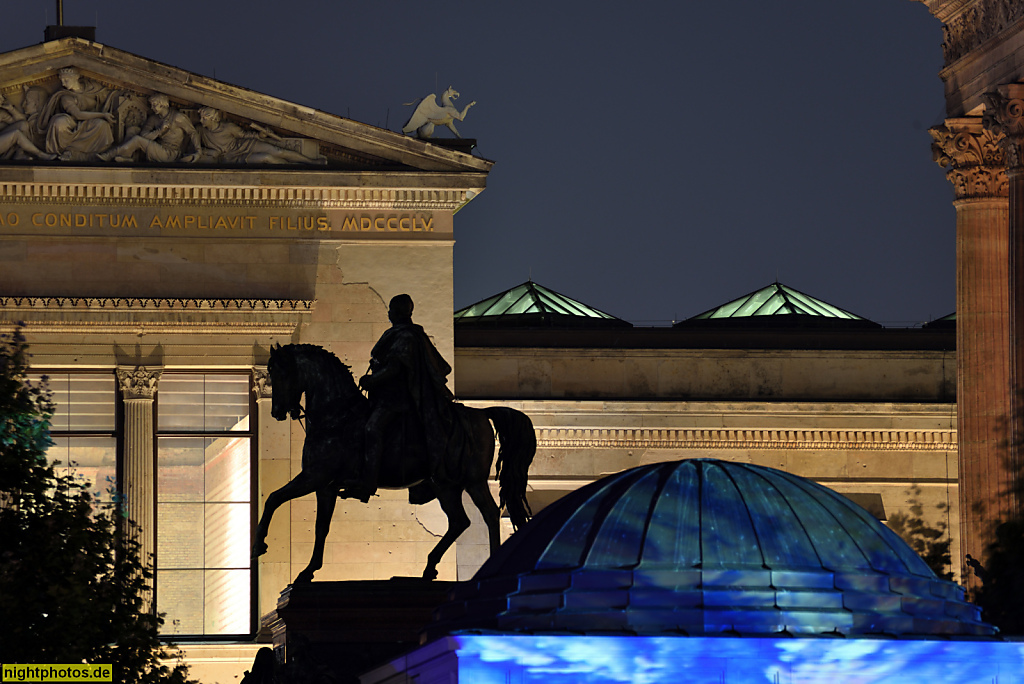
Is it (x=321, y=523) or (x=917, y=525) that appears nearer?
(x=321, y=523)

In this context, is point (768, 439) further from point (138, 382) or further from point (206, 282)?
point (138, 382)

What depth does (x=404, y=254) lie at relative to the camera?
40.2 metres

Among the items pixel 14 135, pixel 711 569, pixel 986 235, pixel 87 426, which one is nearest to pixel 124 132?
pixel 14 135

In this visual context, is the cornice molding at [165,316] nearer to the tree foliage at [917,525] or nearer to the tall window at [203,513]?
the tall window at [203,513]

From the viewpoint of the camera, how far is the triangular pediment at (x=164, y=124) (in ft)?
129

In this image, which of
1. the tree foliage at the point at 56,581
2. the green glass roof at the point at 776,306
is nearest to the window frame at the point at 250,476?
the tree foliage at the point at 56,581

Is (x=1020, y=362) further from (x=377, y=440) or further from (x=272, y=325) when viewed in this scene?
(x=272, y=325)

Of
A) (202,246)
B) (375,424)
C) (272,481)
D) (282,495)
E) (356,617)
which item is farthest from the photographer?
(202,246)

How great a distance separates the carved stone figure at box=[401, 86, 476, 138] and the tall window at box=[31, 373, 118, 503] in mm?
6866

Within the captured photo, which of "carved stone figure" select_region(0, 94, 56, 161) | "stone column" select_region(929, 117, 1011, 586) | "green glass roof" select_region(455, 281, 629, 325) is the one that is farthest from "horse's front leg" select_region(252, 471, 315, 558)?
"green glass roof" select_region(455, 281, 629, 325)

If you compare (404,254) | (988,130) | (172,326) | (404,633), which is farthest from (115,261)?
(404,633)

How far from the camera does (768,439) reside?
138 feet

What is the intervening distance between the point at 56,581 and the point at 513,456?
5754 mm

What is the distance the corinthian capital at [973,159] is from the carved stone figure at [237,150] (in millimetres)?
11950
